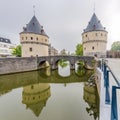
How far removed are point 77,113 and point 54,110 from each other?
1.31 metres

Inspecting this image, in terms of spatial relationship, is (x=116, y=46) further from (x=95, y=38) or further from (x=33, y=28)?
(x=33, y=28)

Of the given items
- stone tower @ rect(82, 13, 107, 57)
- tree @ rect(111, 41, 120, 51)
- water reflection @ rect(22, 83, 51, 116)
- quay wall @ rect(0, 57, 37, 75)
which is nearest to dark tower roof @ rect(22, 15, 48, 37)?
quay wall @ rect(0, 57, 37, 75)

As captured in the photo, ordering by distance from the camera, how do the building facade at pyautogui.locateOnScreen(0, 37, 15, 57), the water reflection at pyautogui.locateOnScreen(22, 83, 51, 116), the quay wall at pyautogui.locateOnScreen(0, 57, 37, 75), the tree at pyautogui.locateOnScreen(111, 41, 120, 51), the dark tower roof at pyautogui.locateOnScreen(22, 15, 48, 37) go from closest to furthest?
the water reflection at pyautogui.locateOnScreen(22, 83, 51, 116), the quay wall at pyautogui.locateOnScreen(0, 57, 37, 75), the dark tower roof at pyautogui.locateOnScreen(22, 15, 48, 37), the building facade at pyautogui.locateOnScreen(0, 37, 15, 57), the tree at pyautogui.locateOnScreen(111, 41, 120, 51)

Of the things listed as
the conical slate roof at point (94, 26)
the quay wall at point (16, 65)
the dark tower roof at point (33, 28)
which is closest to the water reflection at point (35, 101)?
the quay wall at point (16, 65)

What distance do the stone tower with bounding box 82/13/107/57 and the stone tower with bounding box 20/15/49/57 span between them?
970 centimetres

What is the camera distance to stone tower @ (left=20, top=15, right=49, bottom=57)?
98.4 ft

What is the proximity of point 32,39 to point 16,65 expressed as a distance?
10254 millimetres

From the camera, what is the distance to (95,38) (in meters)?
28.9

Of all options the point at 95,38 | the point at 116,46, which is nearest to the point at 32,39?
the point at 95,38

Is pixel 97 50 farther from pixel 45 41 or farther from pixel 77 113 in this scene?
pixel 77 113

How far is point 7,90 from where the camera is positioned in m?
12.6

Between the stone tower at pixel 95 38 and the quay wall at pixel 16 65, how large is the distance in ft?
39.7

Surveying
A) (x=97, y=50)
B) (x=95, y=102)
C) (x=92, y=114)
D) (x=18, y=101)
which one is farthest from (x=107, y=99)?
(x=97, y=50)

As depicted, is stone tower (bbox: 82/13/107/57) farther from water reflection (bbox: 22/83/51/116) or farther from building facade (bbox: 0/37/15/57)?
building facade (bbox: 0/37/15/57)
